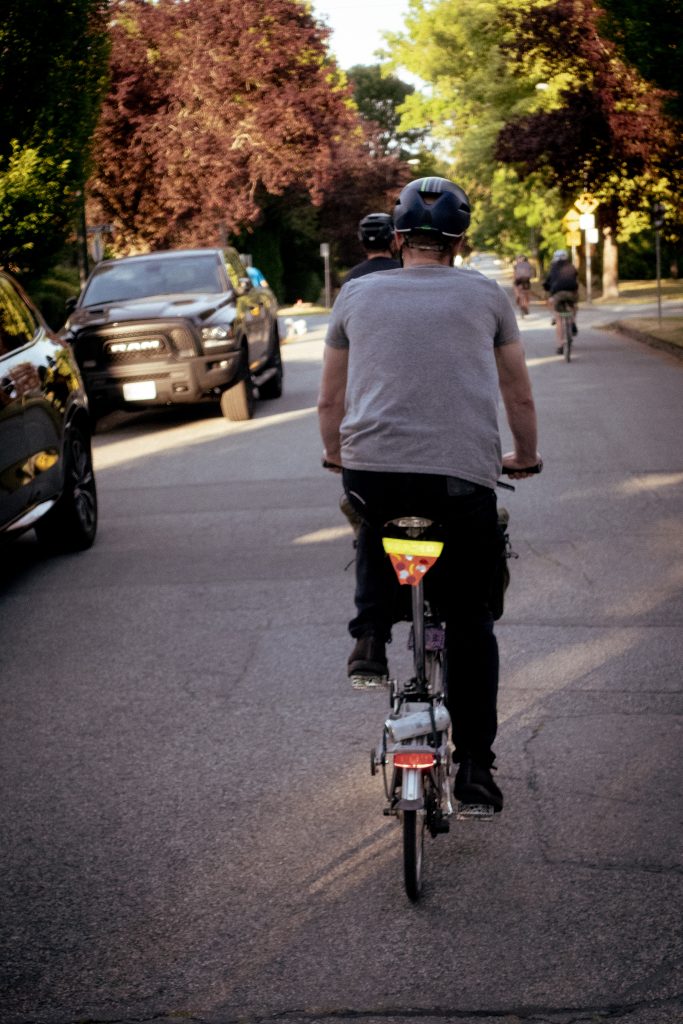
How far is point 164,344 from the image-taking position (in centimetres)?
1650

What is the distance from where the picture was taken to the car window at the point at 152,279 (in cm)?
1784

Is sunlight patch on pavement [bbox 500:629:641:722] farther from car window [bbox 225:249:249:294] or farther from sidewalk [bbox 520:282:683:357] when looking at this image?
sidewalk [bbox 520:282:683:357]

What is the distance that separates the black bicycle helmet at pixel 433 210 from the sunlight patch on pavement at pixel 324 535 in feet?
18.3

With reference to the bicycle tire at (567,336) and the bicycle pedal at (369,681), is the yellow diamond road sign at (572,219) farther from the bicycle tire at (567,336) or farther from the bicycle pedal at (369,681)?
the bicycle pedal at (369,681)

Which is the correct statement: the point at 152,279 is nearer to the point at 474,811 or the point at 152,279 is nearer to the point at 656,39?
the point at 656,39

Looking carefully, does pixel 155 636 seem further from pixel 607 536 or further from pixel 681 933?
pixel 681 933

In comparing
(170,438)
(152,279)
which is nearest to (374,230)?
(170,438)

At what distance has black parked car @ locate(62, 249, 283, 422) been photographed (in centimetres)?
1647

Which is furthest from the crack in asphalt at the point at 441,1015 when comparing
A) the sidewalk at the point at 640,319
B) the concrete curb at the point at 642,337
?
Answer: the sidewalk at the point at 640,319

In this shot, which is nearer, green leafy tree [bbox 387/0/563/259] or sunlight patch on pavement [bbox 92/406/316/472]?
sunlight patch on pavement [bbox 92/406/316/472]

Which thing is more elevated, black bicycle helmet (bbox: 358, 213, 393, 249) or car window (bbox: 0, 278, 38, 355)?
black bicycle helmet (bbox: 358, 213, 393, 249)

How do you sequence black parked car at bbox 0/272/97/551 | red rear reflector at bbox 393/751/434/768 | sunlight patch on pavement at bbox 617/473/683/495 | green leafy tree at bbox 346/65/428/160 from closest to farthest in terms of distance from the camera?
red rear reflector at bbox 393/751/434/768
black parked car at bbox 0/272/97/551
sunlight patch on pavement at bbox 617/473/683/495
green leafy tree at bbox 346/65/428/160

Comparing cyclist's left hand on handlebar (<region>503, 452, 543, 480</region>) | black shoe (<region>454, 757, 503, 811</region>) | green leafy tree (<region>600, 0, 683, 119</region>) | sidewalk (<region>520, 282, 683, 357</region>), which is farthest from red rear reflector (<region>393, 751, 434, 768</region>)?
sidewalk (<region>520, 282, 683, 357</region>)

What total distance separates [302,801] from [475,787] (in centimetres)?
85
